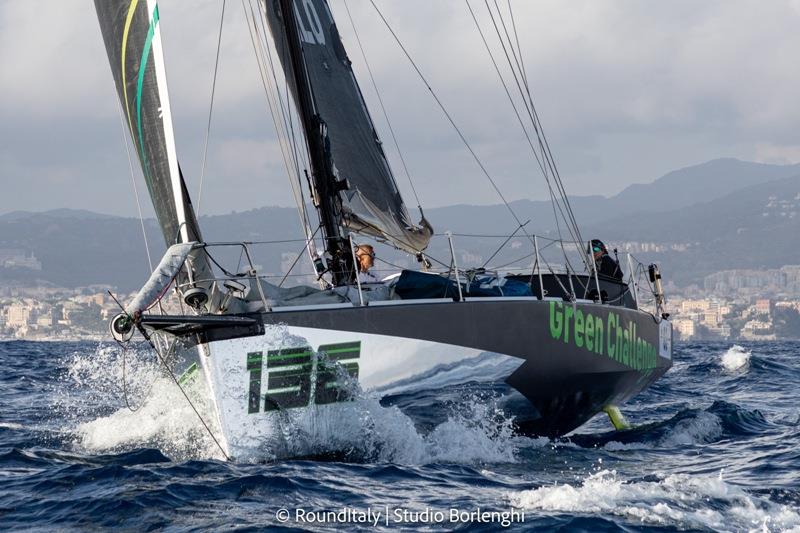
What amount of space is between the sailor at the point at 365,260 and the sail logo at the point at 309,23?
6.61ft

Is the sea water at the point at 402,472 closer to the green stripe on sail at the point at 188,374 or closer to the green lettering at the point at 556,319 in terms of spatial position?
the green stripe on sail at the point at 188,374

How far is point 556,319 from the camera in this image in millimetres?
7949

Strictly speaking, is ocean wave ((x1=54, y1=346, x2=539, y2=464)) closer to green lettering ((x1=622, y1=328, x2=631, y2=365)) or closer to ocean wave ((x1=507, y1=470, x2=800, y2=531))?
ocean wave ((x1=507, y1=470, x2=800, y2=531))

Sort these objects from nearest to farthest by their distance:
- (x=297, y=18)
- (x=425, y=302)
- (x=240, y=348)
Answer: (x=240, y=348) < (x=425, y=302) < (x=297, y=18)

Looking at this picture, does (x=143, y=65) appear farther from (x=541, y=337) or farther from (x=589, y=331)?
(x=589, y=331)

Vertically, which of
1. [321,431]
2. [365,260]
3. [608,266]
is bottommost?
[321,431]

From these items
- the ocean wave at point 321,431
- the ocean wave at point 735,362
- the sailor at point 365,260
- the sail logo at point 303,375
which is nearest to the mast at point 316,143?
the sailor at point 365,260

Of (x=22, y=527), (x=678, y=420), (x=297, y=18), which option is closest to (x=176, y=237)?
(x=22, y=527)

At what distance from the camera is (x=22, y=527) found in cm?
531

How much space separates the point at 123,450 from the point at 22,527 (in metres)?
2.04

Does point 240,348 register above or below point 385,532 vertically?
above

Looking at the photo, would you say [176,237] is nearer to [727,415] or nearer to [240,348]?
[240,348]

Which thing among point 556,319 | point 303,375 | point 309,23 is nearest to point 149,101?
point 303,375

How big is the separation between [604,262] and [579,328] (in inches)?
82.3
